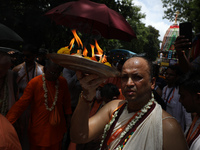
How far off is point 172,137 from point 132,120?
1.30ft

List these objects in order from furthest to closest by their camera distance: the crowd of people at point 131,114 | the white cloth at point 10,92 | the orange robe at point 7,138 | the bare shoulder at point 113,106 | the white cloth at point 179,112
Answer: the white cloth at point 179,112, the white cloth at point 10,92, the bare shoulder at point 113,106, the crowd of people at point 131,114, the orange robe at point 7,138

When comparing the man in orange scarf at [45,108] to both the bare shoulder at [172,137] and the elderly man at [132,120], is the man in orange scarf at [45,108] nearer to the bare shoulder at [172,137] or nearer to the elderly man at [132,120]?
the elderly man at [132,120]

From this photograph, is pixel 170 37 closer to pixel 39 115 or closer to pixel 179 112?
pixel 179 112

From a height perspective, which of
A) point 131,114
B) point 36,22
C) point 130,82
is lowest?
point 131,114

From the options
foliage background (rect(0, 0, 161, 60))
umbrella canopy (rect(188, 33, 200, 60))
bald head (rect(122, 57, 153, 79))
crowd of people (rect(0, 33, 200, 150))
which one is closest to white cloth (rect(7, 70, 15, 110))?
crowd of people (rect(0, 33, 200, 150))

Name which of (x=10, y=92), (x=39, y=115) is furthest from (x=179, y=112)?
(x=10, y=92)

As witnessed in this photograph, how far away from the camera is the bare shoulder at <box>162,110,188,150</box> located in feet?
5.05

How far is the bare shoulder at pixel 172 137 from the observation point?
5.05 ft

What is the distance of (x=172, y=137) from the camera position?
1.57 meters

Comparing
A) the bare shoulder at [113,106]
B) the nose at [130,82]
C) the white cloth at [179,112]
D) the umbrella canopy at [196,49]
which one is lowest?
the white cloth at [179,112]

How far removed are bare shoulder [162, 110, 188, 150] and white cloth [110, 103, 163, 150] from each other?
0.13 ft

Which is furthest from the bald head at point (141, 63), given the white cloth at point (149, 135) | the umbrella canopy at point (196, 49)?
the umbrella canopy at point (196, 49)

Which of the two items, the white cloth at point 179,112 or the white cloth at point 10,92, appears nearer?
the white cloth at point 10,92

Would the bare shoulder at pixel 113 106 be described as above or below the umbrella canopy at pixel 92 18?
below
